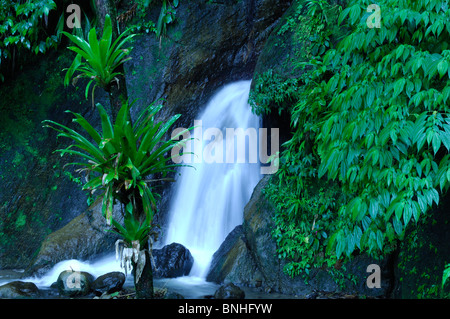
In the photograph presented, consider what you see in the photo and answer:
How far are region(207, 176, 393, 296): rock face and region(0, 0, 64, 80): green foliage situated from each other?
5.11 m

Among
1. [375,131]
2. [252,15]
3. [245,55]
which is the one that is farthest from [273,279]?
[252,15]

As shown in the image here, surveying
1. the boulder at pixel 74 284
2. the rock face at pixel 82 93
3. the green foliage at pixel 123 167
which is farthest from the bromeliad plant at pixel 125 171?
the rock face at pixel 82 93

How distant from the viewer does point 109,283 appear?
5996mm

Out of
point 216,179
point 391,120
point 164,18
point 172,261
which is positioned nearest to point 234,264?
point 172,261

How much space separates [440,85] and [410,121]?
1.70ft

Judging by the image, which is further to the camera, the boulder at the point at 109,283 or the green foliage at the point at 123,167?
the boulder at the point at 109,283

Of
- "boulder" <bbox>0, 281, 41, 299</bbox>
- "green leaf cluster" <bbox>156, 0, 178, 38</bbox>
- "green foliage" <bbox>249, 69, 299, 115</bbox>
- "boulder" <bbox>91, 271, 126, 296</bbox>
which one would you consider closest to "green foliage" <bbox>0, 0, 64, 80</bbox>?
"green leaf cluster" <bbox>156, 0, 178, 38</bbox>

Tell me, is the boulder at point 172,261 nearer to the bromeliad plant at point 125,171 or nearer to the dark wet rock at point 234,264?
the dark wet rock at point 234,264

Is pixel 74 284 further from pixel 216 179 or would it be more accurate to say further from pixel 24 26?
pixel 24 26

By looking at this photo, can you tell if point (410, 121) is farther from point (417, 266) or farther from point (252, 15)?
point (252, 15)

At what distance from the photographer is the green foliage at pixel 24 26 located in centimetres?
846

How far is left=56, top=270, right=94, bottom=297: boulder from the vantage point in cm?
589

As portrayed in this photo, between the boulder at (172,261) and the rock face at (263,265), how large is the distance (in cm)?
39

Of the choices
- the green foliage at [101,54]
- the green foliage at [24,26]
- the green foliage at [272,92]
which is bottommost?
the green foliage at [101,54]
